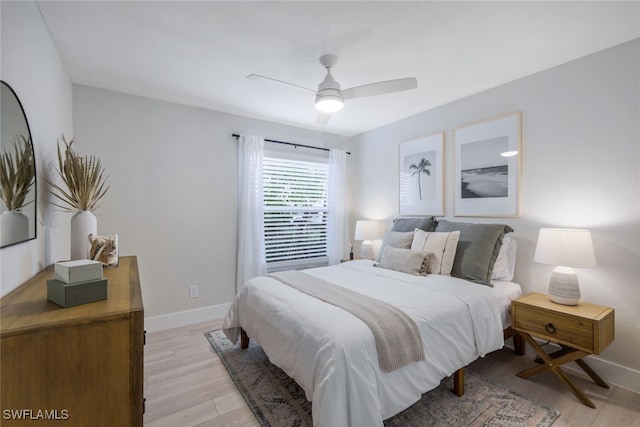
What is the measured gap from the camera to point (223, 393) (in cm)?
202

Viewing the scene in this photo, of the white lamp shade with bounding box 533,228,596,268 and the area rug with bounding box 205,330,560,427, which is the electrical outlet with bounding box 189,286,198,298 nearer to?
the area rug with bounding box 205,330,560,427

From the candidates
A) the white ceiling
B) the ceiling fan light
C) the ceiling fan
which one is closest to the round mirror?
the white ceiling

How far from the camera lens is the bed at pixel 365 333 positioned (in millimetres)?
1372

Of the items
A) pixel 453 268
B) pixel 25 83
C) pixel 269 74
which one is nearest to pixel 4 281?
pixel 25 83

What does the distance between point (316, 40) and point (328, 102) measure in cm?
43

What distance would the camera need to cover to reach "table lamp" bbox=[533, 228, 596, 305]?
1.97 metres

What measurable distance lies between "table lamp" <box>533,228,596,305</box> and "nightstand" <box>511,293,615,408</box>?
0.33 ft

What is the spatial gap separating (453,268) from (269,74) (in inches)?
97.1

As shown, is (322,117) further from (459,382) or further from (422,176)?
(459,382)

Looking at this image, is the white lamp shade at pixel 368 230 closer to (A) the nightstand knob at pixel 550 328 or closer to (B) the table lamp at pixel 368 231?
(B) the table lamp at pixel 368 231

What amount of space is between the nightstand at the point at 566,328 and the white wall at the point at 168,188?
307 centimetres

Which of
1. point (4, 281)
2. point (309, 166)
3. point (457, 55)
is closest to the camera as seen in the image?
point (4, 281)

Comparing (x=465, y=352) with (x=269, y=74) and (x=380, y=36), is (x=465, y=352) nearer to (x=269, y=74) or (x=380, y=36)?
(x=380, y=36)

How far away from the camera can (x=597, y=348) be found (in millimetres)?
1800
